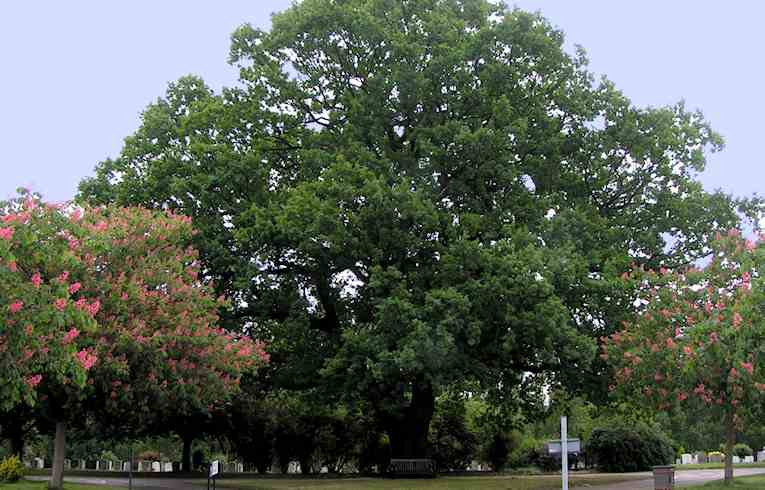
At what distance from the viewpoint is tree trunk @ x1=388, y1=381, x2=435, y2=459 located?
31938 millimetres

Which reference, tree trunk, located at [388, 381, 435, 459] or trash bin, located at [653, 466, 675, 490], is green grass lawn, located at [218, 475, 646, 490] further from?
trash bin, located at [653, 466, 675, 490]

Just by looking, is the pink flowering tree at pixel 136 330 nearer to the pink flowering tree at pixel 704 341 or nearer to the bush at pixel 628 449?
the pink flowering tree at pixel 704 341

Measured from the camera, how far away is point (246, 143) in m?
32.1

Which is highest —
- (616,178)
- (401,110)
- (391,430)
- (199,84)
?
(199,84)

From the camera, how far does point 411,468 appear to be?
30.3m

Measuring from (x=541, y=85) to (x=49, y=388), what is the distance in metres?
19.3

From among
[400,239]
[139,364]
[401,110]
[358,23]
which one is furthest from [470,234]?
[139,364]

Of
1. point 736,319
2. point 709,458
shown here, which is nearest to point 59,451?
point 736,319

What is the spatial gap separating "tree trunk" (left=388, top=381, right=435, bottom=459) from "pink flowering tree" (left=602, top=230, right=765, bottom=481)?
7.75 meters

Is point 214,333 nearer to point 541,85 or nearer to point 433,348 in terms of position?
point 433,348

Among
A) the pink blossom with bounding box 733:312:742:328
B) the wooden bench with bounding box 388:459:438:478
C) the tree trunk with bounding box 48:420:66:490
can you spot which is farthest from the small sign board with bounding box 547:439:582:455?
the wooden bench with bounding box 388:459:438:478

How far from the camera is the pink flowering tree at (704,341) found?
71.6 feet

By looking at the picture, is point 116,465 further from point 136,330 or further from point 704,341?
point 704,341

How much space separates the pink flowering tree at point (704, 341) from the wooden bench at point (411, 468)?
740 cm
